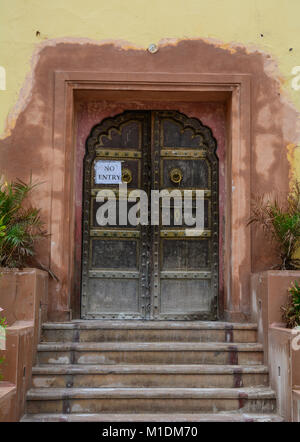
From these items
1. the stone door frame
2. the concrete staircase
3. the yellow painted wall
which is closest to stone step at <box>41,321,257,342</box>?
the concrete staircase

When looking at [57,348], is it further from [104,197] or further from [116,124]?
[116,124]

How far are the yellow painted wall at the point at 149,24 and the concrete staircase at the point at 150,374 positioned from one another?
2251 millimetres

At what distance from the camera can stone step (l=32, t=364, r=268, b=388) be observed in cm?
608

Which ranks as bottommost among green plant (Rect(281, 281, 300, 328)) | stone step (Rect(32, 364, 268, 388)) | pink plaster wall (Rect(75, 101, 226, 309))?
stone step (Rect(32, 364, 268, 388))

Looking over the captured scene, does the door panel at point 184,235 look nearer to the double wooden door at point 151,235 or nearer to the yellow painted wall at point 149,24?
the double wooden door at point 151,235

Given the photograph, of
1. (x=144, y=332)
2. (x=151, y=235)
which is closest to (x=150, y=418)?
(x=144, y=332)

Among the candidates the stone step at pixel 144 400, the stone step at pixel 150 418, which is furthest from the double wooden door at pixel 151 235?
the stone step at pixel 150 418

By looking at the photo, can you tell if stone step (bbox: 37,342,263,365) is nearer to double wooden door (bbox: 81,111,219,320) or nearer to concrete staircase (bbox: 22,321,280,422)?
concrete staircase (bbox: 22,321,280,422)

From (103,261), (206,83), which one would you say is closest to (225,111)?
(206,83)

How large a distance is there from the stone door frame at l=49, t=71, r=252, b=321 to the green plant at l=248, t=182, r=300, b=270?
17 centimetres

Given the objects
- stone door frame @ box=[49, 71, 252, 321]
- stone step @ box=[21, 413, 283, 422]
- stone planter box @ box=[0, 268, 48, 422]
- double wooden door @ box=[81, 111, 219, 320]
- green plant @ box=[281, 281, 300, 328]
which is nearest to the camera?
stone planter box @ box=[0, 268, 48, 422]

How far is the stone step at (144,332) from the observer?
657cm

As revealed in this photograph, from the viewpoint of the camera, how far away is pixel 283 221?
22.0 ft

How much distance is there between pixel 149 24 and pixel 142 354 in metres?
3.71
